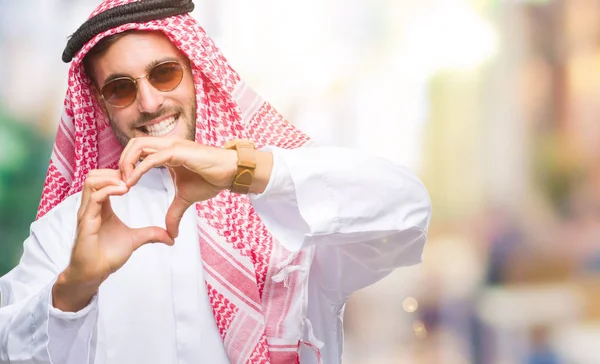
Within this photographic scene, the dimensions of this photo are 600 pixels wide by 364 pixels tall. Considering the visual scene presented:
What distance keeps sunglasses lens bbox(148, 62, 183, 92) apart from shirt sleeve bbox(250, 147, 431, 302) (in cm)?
55

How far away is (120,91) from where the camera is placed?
2025mm

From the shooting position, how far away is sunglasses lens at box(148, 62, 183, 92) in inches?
79.7

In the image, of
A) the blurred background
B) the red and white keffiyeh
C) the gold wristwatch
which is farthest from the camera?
the blurred background

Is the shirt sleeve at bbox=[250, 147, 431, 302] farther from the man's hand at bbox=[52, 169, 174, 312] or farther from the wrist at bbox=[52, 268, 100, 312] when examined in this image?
the wrist at bbox=[52, 268, 100, 312]

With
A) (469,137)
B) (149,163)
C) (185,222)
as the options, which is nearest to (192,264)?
(185,222)

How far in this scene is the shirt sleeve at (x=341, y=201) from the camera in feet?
5.22

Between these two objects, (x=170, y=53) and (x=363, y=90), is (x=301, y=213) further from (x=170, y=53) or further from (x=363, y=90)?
(x=363, y=90)

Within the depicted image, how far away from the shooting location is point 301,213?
1.59 meters

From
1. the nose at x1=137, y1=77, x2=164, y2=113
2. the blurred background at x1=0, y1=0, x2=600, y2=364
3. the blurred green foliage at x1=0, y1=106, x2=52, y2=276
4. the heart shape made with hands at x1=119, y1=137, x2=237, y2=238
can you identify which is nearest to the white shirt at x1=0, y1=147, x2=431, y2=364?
the heart shape made with hands at x1=119, y1=137, x2=237, y2=238

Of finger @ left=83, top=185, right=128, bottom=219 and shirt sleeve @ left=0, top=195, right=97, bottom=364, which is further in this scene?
shirt sleeve @ left=0, top=195, right=97, bottom=364

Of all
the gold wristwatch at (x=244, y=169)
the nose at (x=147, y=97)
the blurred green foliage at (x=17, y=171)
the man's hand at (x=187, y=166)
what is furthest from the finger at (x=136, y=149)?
the blurred green foliage at (x=17, y=171)

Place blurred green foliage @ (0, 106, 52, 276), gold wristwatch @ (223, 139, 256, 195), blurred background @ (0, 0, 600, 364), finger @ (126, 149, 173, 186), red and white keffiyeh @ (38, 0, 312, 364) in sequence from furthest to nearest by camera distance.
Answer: blurred background @ (0, 0, 600, 364)
blurred green foliage @ (0, 106, 52, 276)
red and white keffiyeh @ (38, 0, 312, 364)
gold wristwatch @ (223, 139, 256, 195)
finger @ (126, 149, 173, 186)

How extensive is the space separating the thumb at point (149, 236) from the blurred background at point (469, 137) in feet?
7.27

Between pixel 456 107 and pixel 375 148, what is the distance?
2.48ft
